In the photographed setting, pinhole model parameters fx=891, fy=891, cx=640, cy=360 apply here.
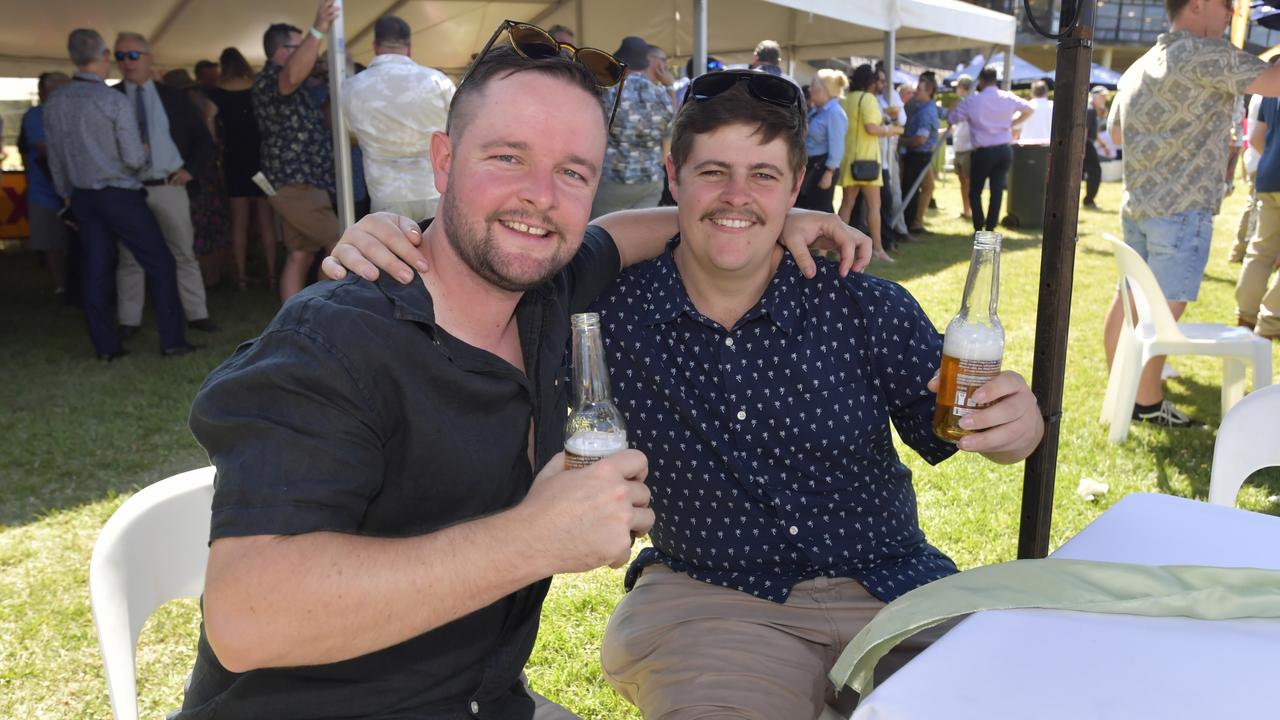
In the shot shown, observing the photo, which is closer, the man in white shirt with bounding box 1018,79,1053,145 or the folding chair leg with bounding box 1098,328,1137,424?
the folding chair leg with bounding box 1098,328,1137,424

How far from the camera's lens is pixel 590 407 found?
4.91ft

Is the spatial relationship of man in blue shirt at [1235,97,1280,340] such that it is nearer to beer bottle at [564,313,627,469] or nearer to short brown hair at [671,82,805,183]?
short brown hair at [671,82,805,183]

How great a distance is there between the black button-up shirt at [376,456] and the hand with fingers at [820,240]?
28.0 inches

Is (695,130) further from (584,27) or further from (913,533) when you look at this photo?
(584,27)

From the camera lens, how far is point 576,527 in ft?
→ 4.01

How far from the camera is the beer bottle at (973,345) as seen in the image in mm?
1545

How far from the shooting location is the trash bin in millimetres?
12352

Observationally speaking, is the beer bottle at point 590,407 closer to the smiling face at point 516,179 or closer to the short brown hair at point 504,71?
the smiling face at point 516,179

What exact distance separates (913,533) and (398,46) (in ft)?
15.2

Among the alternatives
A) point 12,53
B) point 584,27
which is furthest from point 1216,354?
point 12,53

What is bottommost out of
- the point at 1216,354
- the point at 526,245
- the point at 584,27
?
the point at 1216,354

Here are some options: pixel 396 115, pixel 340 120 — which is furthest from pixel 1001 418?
pixel 340 120

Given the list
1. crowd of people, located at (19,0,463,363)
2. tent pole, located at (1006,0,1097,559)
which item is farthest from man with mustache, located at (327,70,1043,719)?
crowd of people, located at (19,0,463,363)

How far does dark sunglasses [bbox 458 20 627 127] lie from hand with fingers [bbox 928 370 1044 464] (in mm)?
870
